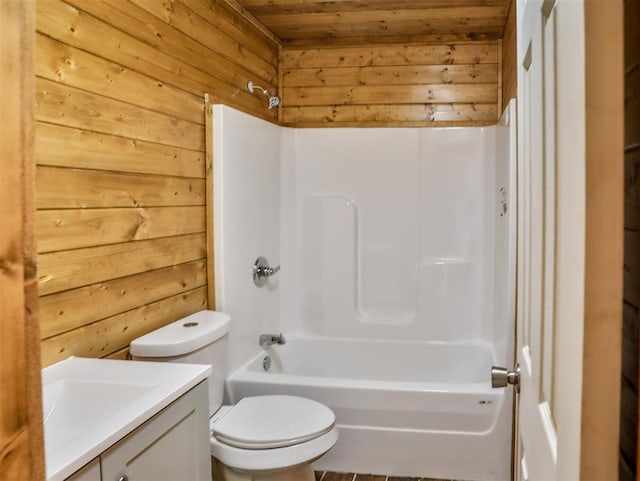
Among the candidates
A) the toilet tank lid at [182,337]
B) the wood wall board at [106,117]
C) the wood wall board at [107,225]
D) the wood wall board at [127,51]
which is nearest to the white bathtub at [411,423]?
the toilet tank lid at [182,337]

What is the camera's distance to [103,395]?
1441 millimetres

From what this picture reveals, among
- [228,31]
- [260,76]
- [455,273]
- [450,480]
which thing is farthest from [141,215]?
[455,273]

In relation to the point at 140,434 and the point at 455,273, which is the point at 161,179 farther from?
the point at 455,273

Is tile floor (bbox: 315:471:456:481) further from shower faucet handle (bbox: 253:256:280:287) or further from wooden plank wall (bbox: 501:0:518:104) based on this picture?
wooden plank wall (bbox: 501:0:518:104)

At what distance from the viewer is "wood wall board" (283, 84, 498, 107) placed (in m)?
3.35

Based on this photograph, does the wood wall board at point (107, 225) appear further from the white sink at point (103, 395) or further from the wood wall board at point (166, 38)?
the wood wall board at point (166, 38)

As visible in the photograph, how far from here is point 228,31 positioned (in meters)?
2.77

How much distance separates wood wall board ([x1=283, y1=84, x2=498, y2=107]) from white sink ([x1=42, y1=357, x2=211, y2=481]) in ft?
7.72

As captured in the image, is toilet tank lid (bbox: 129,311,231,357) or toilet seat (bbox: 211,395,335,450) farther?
toilet seat (bbox: 211,395,335,450)

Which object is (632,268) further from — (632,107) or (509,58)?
(509,58)

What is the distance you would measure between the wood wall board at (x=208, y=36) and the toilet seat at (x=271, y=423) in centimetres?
156

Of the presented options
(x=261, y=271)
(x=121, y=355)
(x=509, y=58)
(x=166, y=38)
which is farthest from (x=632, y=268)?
(x=509, y=58)

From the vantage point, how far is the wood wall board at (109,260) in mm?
1587

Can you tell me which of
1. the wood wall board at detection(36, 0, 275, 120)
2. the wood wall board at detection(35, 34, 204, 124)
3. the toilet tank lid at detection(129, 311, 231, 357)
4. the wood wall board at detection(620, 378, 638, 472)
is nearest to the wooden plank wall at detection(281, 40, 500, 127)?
the wood wall board at detection(36, 0, 275, 120)
